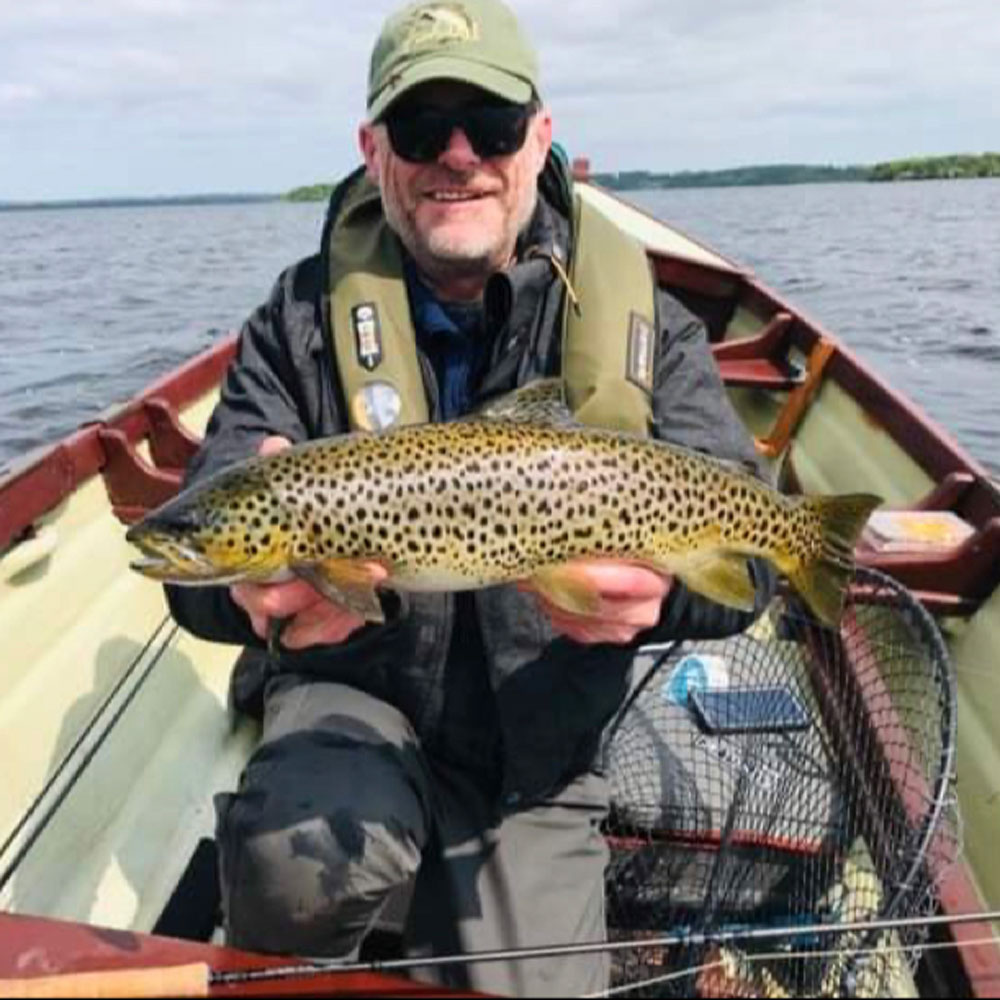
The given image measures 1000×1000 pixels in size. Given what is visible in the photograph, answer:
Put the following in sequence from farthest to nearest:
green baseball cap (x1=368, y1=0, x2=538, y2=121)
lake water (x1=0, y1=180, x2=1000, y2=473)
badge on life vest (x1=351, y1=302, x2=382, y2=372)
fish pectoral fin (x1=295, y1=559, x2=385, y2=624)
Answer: lake water (x1=0, y1=180, x2=1000, y2=473) < badge on life vest (x1=351, y1=302, x2=382, y2=372) < green baseball cap (x1=368, y1=0, x2=538, y2=121) < fish pectoral fin (x1=295, y1=559, x2=385, y2=624)

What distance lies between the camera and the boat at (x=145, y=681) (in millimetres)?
3859

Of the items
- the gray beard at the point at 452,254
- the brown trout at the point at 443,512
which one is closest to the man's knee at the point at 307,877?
the brown trout at the point at 443,512

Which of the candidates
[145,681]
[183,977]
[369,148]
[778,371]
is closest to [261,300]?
[778,371]

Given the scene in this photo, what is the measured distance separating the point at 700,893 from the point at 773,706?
1.00 meters

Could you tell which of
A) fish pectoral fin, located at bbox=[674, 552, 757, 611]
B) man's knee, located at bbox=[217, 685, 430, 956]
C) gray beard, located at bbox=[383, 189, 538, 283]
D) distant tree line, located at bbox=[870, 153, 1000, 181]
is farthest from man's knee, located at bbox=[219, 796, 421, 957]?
distant tree line, located at bbox=[870, 153, 1000, 181]

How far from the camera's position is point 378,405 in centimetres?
345

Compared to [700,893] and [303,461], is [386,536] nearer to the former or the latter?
[303,461]

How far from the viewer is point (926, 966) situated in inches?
130

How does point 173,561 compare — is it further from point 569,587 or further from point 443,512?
point 569,587

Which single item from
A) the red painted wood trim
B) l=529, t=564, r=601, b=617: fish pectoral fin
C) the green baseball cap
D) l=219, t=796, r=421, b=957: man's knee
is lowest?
l=219, t=796, r=421, b=957: man's knee

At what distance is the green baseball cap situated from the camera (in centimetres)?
335

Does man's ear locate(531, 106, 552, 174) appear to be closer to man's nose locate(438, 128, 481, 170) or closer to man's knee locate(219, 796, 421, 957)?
man's nose locate(438, 128, 481, 170)

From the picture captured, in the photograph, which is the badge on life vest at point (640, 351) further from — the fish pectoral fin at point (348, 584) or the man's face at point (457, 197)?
the fish pectoral fin at point (348, 584)

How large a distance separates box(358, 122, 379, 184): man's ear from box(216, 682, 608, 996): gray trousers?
1699 mm
